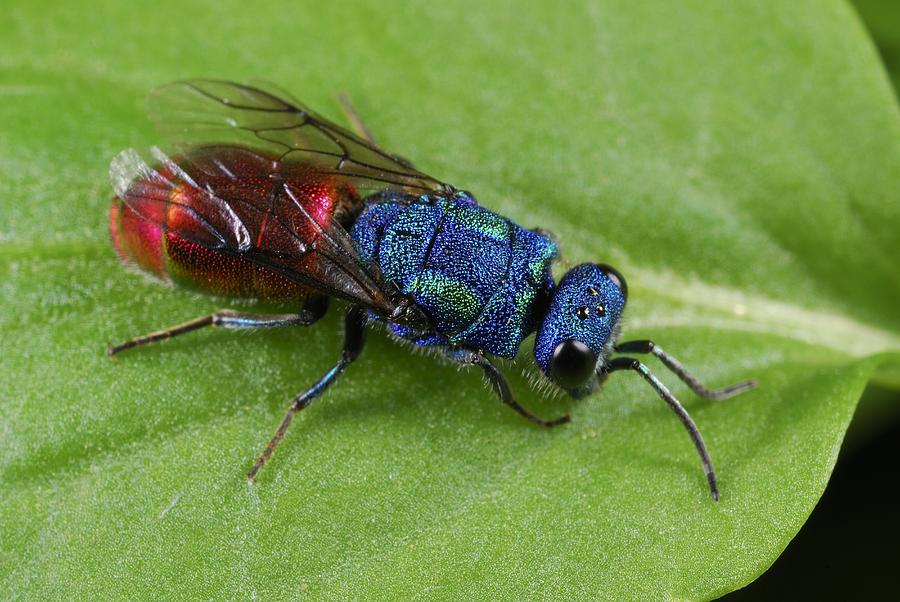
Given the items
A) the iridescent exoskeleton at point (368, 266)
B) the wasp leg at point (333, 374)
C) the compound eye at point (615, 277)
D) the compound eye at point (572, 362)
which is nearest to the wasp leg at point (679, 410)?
the iridescent exoskeleton at point (368, 266)

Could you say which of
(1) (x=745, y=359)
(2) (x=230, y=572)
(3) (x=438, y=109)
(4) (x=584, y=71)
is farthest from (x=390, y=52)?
(2) (x=230, y=572)

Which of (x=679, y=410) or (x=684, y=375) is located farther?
(x=684, y=375)

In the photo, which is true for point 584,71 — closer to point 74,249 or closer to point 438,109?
point 438,109

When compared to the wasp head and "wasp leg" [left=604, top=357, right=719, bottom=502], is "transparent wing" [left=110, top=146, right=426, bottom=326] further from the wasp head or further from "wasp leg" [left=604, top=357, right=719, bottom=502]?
"wasp leg" [left=604, top=357, right=719, bottom=502]

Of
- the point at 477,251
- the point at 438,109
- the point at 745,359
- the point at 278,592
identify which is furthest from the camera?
the point at 438,109

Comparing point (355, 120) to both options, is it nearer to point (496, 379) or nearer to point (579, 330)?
point (496, 379)

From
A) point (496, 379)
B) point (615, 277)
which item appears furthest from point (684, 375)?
point (496, 379)
